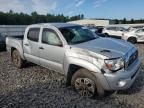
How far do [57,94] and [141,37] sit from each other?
16.4 m

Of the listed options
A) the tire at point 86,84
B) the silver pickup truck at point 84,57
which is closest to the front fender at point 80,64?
the silver pickup truck at point 84,57

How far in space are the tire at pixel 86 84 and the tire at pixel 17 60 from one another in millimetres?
3224

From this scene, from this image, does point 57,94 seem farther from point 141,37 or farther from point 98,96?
point 141,37

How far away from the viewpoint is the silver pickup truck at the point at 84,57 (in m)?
5.00

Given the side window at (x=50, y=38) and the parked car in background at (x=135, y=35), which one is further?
the parked car in background at (x=135, y=35)

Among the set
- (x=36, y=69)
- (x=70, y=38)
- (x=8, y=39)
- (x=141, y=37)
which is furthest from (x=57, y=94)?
(x=141, y=37)

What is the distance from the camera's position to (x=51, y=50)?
6.25 meters

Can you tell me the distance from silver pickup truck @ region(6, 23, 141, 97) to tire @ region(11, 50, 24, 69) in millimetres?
981

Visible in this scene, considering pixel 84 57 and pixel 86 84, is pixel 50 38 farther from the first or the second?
pixel 86 84

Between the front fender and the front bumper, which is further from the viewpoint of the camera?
the front fender

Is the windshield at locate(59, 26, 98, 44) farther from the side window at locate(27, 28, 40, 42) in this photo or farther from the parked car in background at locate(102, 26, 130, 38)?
the parked car in background at locate(102, 26, 130, 38)

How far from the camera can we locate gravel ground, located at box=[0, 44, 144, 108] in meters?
4.98

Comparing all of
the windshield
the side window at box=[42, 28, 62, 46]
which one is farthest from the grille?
the side window at box=[42, 28, 62, 46]

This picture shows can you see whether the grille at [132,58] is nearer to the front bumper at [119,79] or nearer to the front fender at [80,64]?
→ the front bumper at [119,79]
